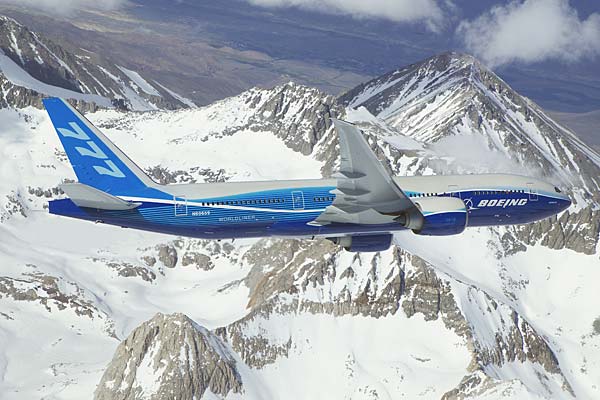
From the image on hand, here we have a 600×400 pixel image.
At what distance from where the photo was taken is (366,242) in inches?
3223

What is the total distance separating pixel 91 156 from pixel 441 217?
33.8 meters

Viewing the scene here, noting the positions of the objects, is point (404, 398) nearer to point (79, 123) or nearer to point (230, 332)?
point (230, 332)

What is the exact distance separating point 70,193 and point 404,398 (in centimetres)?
13117

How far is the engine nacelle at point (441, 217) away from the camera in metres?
76.9

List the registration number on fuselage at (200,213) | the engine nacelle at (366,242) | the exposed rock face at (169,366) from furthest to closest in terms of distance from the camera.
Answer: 1. the exposed rock face at (169,366)
2. the engine nacelle at (366,242)
3. the registration number on fuselage at (200,213)

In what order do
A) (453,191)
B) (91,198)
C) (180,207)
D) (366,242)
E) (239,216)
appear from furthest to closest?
1. (453,191)
2. (366,242)
3. (239,216)
4. (180,207)
5. (91,198)

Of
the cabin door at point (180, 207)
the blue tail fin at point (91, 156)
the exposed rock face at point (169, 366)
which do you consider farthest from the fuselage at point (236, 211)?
the exposed rock face at point (169, 366)

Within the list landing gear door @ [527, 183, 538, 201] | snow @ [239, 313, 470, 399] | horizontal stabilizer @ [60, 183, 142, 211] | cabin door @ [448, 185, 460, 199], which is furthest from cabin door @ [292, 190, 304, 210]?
snow @ [239, 313, 470, 399]

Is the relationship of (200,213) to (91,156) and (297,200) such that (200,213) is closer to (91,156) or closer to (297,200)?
(297,200)

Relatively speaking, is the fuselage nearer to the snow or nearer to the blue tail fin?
the blue tail fin

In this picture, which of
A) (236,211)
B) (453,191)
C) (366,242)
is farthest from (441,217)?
(236,211)

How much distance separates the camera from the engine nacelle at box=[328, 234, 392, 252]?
81625mm

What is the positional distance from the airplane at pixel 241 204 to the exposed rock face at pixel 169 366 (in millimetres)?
104849

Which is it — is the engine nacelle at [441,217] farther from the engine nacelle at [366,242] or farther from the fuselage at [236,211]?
the engine nacelle at [366,242]
